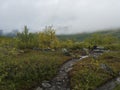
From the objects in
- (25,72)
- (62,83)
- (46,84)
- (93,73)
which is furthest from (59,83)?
(25,72)

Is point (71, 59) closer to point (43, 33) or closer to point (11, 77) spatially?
point (11, 77)

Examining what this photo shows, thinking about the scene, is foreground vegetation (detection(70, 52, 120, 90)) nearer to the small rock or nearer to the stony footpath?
Answer: the stony footpath

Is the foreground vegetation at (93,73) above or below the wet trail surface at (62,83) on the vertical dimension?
above

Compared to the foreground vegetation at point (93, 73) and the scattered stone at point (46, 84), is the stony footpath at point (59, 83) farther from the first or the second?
the foreground vegetation at point (93, 73)

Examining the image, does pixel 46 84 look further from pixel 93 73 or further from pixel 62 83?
pixel 93 73

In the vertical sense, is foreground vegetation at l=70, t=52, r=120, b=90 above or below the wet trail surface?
above

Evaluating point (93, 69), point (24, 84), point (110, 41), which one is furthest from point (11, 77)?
point (110, 41)

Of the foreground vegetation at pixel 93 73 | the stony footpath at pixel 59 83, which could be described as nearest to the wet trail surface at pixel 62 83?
the stony footpath at pixel 59 83

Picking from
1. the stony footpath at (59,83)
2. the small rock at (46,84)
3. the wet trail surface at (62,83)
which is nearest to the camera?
the wet trail surface at (62,83)

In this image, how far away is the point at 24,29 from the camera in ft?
232

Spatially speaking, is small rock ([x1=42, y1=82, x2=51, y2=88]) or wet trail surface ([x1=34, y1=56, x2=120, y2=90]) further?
small rock ([x1=42, y1=82, x2=51, y2=88])

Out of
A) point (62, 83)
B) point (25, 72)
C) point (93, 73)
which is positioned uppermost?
point (25, 72)

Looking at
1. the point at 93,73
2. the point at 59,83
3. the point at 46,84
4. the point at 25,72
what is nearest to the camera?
the point at 46,84

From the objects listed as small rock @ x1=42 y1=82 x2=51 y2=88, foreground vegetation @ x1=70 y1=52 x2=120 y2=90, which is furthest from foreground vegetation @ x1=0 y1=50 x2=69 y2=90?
A: foreground vegetation @ x1=70 y1=52 x2=120 y2=90
